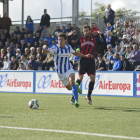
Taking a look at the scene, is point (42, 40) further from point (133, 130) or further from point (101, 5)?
point (101, 5)

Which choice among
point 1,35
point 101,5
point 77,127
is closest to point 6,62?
point 1,35

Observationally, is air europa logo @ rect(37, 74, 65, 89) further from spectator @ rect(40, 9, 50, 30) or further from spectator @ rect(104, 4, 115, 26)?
spectator @ rect(40, 9, 50, 30)

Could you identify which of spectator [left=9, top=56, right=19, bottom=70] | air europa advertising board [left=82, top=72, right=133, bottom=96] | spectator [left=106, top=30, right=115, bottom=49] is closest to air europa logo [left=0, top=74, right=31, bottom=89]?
spectator [left=9, top=56, right=19, bottom=70]

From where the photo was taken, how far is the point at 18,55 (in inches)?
716

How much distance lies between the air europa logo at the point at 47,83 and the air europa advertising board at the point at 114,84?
6.20ft

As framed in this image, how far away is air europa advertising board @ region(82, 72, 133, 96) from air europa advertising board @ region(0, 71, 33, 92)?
3.58 m

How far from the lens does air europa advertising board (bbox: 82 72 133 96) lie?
12656 mm

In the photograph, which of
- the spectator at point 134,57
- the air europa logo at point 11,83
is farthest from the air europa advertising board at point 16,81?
the spectator at point 134,57

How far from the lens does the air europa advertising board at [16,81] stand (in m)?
14.8

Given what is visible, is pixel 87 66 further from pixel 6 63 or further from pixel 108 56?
pixel 6 63

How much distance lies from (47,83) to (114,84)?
10.9ft

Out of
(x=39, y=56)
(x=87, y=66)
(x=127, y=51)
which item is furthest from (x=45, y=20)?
(x=87, y=66)

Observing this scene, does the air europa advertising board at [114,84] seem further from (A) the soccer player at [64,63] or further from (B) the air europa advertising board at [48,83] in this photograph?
(A) the soccer player at [64,63]

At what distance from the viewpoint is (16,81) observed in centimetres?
1512
